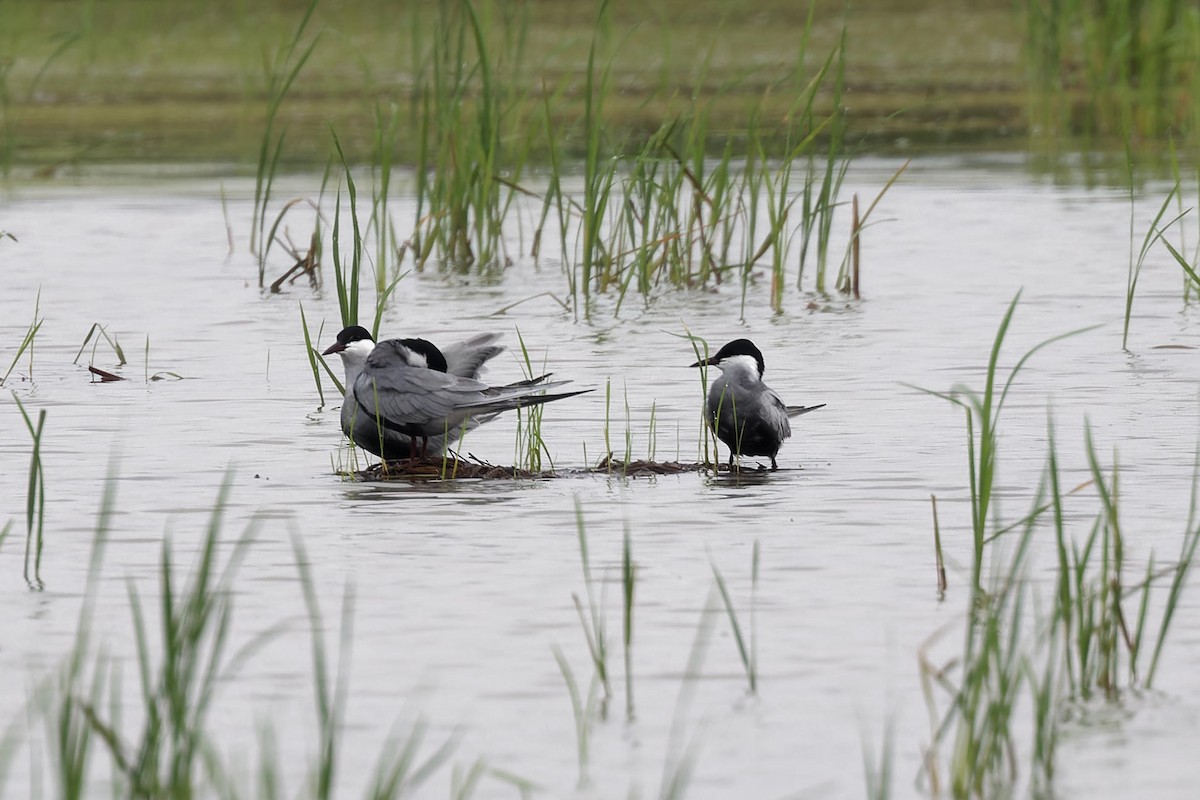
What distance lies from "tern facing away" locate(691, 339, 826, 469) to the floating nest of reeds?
0.35 feet

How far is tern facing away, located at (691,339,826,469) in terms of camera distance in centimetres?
626

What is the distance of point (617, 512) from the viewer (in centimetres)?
560

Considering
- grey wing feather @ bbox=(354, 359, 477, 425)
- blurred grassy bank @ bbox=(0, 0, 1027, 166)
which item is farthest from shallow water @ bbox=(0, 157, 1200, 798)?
blurred grassy bank @ bbox=(0, 0, 1027, 166)

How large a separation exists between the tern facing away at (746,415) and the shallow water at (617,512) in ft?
0.38

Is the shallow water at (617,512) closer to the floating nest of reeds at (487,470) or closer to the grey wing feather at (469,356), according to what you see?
the floating nest of reeds at (487,470)

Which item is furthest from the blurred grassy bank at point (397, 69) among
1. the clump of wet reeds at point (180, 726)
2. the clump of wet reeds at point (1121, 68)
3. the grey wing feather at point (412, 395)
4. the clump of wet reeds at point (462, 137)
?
the clump of wet reeds at point (180, 726)

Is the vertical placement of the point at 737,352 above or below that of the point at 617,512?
above

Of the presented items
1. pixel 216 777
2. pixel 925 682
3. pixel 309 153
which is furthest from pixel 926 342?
pixel 309 153

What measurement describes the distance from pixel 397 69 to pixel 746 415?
16.7 metres

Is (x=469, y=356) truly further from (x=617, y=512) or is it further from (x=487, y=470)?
(x=617, y=512)

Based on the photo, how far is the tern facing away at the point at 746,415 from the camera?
6.26 metres

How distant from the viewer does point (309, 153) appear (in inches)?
695

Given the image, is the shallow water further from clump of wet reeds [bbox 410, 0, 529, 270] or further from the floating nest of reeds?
clump of wet reeds [bbox 410, 0, 529, 270]

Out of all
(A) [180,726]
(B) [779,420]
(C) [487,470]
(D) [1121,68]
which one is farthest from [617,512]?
(D) [1121,68]
